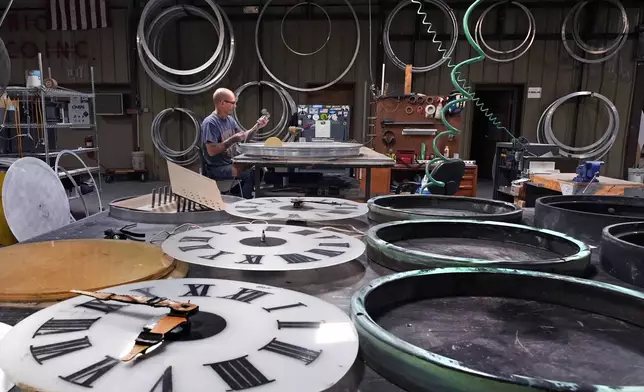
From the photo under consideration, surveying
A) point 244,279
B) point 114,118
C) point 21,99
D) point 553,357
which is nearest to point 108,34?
point 114,118

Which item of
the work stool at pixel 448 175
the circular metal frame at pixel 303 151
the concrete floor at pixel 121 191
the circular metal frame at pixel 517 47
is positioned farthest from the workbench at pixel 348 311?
the circular metal frame at pixel 517 47

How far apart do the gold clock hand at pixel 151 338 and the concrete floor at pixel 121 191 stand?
513 centimetres

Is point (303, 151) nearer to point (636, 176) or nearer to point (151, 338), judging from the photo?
point (151, 338)

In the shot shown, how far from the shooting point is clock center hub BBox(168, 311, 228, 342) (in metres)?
0.56

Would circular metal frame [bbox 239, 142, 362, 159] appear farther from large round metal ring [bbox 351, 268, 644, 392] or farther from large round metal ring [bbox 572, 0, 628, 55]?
large round metal ring [bbox 572, 0, 628, 55]

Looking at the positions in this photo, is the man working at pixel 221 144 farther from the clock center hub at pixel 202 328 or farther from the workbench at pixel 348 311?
the clock center hub at pixel 202 328

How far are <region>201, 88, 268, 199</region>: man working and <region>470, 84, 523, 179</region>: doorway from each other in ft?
15.7

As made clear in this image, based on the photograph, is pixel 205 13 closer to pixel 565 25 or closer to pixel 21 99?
pixel 21 99

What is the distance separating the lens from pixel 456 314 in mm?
699

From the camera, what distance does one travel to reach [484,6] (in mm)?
6766

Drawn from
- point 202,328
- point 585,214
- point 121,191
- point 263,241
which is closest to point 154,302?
point 202,328

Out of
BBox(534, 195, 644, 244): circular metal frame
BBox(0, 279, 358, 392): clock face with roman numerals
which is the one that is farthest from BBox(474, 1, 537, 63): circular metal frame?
BBox(0, 279, 358, 392): clock face with roman numerals

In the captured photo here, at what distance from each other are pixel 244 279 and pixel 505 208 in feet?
2.97

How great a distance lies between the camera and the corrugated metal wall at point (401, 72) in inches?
270
